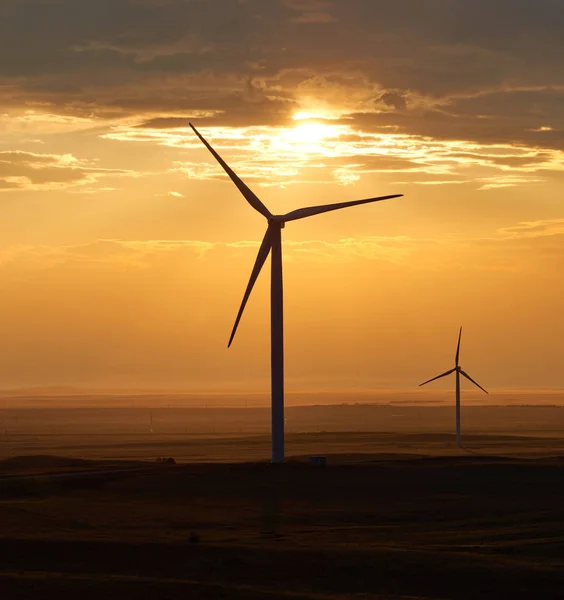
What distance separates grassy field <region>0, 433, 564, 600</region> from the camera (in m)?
36.9

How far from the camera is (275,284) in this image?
254ft

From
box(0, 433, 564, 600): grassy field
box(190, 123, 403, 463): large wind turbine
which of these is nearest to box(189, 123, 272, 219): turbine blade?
box(190, 123, 403, 463): large wind turbine

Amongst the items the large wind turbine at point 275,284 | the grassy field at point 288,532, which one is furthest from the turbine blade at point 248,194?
the grassy field at point 288,532

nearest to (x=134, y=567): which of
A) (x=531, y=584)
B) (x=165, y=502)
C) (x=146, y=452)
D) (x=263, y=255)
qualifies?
(x=531, y=584)

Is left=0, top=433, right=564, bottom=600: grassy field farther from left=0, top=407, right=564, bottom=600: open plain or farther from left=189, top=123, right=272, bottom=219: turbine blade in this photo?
left=189, top=123, right=272, bottom=219: turbine blade

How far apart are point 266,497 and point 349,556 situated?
2204 centimetres

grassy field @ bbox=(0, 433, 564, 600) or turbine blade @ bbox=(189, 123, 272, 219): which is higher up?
turbine blade @ bbox=(189, 123, 272, 219)

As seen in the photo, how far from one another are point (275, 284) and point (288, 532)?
28.9m

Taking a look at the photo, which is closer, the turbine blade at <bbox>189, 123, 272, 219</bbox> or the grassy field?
the grassy field

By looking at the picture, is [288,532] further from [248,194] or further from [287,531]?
[248,194]

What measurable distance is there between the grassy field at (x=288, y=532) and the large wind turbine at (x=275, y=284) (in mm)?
3097

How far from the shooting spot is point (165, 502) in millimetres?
61875

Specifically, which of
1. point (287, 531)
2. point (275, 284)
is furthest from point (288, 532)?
point (275, 284)

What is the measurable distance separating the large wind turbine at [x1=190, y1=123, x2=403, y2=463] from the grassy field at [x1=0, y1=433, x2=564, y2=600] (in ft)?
10.2
